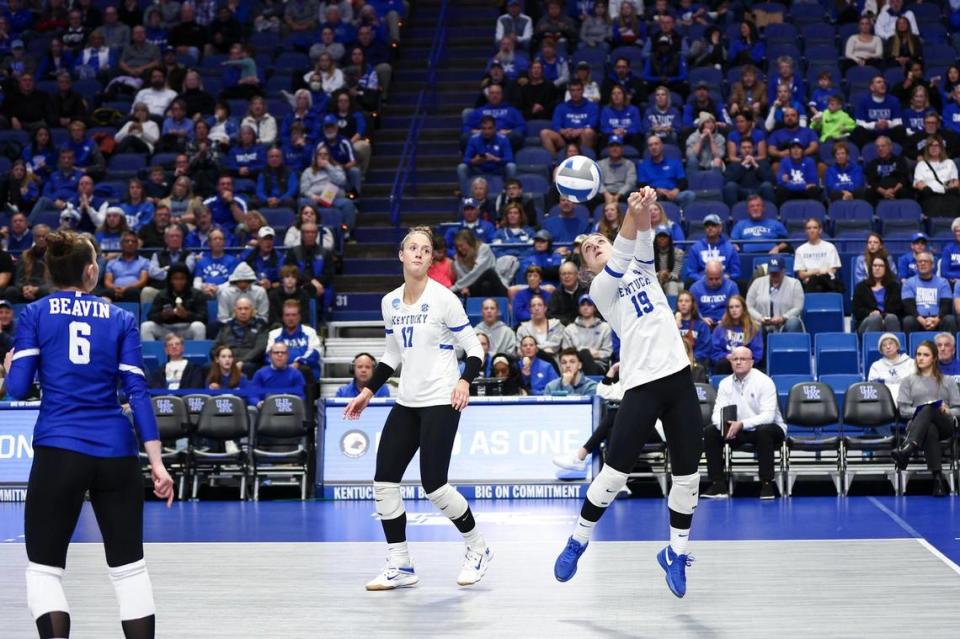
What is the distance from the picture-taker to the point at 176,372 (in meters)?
16.6

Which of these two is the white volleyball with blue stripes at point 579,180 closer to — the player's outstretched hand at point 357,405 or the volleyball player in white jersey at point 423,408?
the volleyball player in white jersey at point 423,408

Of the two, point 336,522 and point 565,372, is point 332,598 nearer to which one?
point 336,522

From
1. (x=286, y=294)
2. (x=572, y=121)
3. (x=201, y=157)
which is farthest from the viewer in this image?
(x=201, y=157)

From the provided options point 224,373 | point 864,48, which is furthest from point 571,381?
point 864,48

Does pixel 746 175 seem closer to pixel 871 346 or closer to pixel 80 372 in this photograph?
pixel 871 346

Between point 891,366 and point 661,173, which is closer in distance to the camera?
point 891,366

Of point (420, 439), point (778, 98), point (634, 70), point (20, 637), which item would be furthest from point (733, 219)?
point (20, 637)

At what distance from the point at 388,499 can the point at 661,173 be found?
11851 mm

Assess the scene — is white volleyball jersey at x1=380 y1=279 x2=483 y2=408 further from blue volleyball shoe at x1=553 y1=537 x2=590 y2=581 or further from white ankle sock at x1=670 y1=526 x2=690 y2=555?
white ankle sock at x1=670 y1=526 x2=690 y2=555

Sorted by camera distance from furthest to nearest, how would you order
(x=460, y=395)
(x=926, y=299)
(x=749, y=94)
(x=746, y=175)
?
(x=749, y=94)
(x=746, y=175)
(x=926, y=299)
(x=460, y=395)

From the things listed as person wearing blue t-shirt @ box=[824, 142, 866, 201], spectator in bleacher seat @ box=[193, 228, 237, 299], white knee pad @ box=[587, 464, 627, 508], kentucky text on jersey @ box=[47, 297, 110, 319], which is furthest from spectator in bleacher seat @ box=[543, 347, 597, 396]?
kentucky text on jersey @ box=[47, 297, 110, 319]

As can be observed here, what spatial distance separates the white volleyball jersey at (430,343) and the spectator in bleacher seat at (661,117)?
1236cm

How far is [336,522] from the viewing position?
42.1 ft

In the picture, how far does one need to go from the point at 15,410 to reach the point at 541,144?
925 cm
